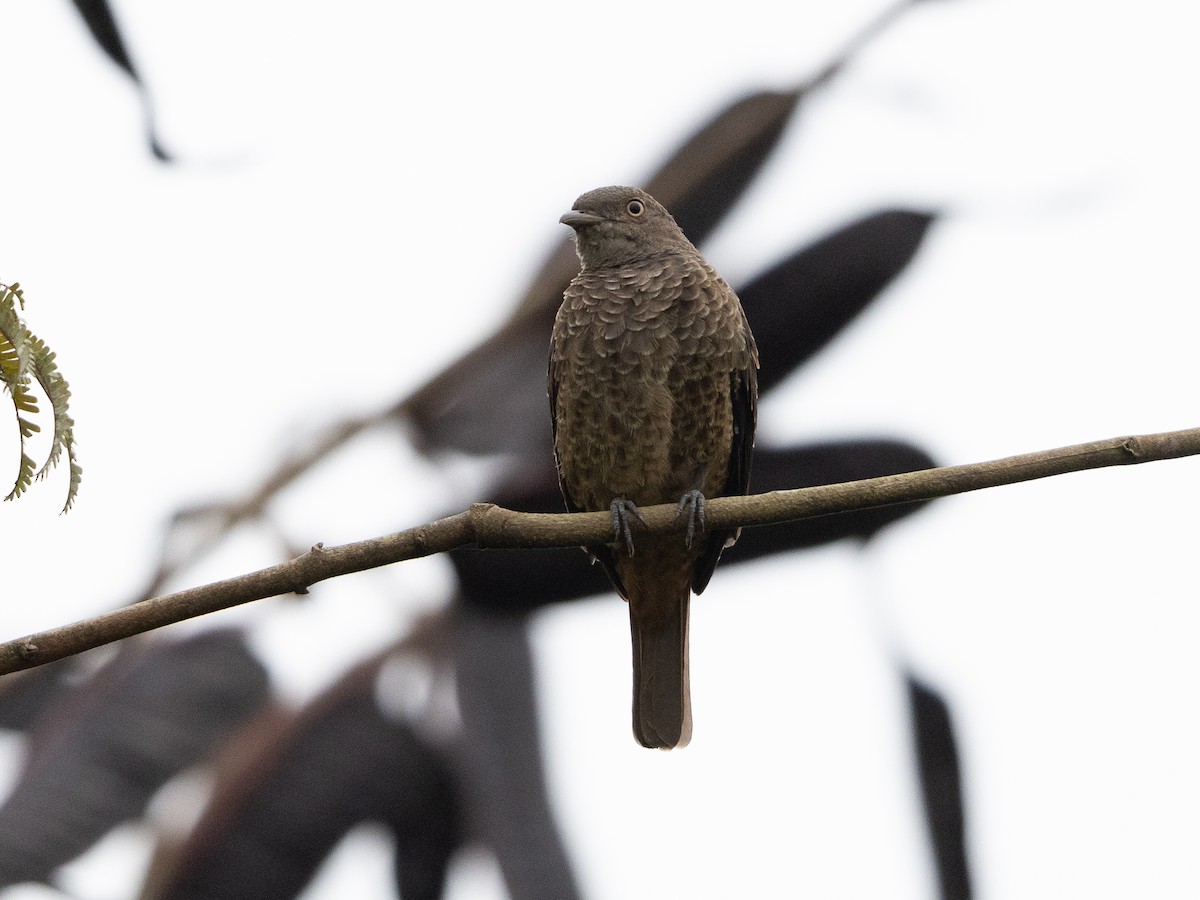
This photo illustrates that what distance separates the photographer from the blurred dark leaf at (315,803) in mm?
4188

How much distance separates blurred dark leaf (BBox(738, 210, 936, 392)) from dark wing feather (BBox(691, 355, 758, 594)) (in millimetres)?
226

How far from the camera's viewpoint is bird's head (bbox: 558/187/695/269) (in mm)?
5121

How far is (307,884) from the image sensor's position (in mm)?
4270

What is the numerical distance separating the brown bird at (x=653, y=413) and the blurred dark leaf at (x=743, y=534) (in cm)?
14

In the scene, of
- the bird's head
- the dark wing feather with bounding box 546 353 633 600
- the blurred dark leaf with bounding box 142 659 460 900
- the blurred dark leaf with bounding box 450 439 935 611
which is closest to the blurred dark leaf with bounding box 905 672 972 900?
the blurred dark leaf with bounding box 450 439 935 611

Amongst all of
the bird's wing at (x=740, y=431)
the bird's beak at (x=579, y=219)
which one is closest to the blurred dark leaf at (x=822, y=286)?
the bird's wing at (x=740, y=431)

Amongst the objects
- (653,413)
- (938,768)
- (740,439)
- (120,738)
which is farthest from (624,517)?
(120,738)

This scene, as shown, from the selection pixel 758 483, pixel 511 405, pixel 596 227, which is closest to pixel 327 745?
pixel 511 405

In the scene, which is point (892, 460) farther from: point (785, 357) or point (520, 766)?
point (520, 766)

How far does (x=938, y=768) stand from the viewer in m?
4.26

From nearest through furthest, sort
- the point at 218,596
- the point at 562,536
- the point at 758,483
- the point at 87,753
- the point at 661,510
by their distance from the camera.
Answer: the point at 218,596, the point at 562,536, the point at 661,510, the point at 87,753, the point at 758,483

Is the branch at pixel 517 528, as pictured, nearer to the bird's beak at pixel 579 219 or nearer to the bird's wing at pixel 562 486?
the bird's wing at pixel 562 486

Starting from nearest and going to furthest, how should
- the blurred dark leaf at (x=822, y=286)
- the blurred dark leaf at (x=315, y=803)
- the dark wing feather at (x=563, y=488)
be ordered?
the blurred dark leaf at (x=315, y=803), the dark wing feather at (x=563, y=488), the blurred dark leaf at (x=822, y=286)

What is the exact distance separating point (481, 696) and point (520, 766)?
0.31m
